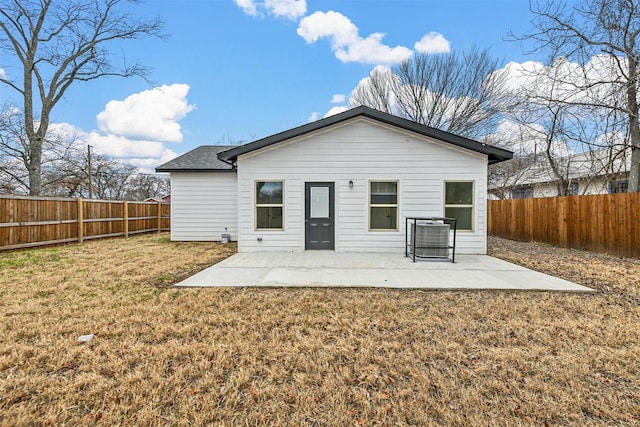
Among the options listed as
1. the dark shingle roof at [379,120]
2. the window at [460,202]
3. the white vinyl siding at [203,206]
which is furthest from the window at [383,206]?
the white vinyl siding at [203,206]

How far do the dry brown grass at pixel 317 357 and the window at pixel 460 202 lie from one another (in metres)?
3.52

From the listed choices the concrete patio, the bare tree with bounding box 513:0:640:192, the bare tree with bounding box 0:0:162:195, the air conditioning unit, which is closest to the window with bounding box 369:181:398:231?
the concrete patio

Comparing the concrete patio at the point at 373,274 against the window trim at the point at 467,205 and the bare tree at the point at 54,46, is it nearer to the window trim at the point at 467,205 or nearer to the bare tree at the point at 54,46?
the window trim at the point at 467,205

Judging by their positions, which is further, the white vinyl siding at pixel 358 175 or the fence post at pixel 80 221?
the fence post at pixel 80 221

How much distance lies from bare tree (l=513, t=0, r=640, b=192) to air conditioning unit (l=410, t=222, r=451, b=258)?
662cm

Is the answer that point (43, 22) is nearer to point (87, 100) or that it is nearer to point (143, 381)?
point (87, 100)

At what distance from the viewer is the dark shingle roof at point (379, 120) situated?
7500mm

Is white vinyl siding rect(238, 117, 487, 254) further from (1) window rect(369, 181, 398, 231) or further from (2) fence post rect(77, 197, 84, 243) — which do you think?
(2) fence post rect(77, 197, 84, 243)

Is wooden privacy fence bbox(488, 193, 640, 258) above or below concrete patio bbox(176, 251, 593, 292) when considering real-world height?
above

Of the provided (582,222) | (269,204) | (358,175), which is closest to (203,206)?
(269,204)

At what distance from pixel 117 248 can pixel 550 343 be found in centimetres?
1042

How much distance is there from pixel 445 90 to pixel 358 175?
13005 millimetres

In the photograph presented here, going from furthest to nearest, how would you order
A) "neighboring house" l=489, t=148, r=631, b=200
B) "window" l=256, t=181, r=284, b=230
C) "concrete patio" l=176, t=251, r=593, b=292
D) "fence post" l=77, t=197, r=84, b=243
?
"neighboring house" l=489, t=148, r=631, b=200 < "fence post" l=77, t=197, r=84, b=243 < "window" l=256, t=181, r=284, b=230 < "concrete patio" l=176, t=251, r=593, b=292

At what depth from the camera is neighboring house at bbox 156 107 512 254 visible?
7840 millimetres
